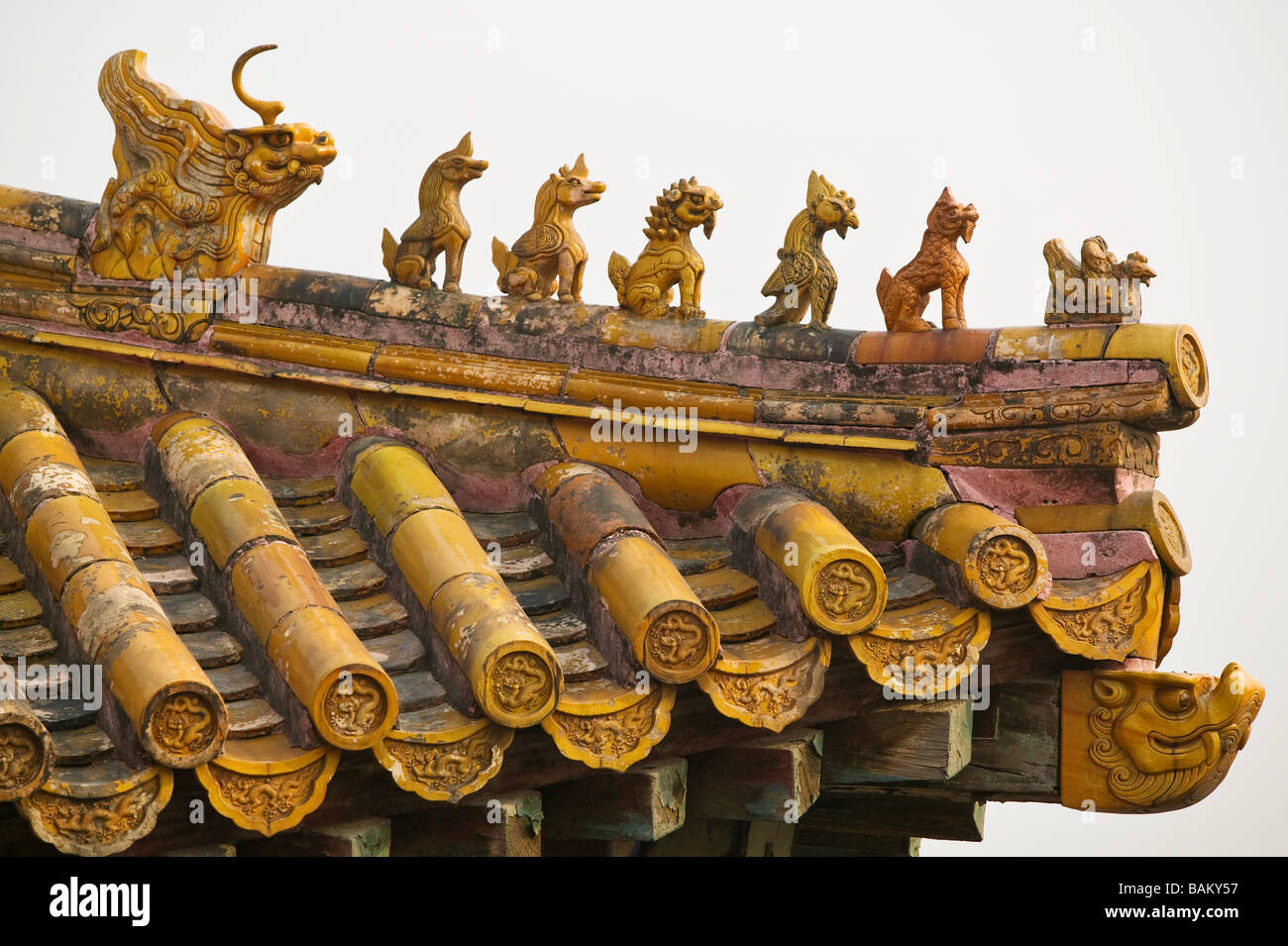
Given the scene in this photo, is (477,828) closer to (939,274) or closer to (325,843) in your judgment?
(325,843)

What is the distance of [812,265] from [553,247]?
4.16ft

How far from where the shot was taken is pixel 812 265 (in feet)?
27.8

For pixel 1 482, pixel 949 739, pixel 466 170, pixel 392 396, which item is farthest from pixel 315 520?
pixel 949 739

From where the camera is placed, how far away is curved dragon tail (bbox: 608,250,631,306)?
28.4 ft

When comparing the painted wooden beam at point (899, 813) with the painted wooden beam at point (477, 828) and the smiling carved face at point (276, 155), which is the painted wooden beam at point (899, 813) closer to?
the painted wooden beam at point (477, 828)

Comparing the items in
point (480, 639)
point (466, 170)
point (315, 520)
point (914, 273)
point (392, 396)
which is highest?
point (466, 170)

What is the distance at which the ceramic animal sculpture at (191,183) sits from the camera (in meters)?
8.54

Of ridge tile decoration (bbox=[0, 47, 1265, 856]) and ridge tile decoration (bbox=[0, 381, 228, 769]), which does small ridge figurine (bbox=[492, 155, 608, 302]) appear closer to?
ridge tile decoration (bbox=[0, 47, 1265, 856])

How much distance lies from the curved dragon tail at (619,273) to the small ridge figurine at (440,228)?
0.74 m

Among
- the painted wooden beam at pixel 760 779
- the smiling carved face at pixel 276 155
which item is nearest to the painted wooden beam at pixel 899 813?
the painted wooden beam at pixel 760 779

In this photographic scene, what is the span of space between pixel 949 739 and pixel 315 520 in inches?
117

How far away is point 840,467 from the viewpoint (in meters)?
8.16

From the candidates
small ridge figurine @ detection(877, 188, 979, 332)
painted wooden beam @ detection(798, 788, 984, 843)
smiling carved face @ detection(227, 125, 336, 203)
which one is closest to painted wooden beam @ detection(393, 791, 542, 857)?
painted wooden beam @ detection(798, 788, 984, 843)
